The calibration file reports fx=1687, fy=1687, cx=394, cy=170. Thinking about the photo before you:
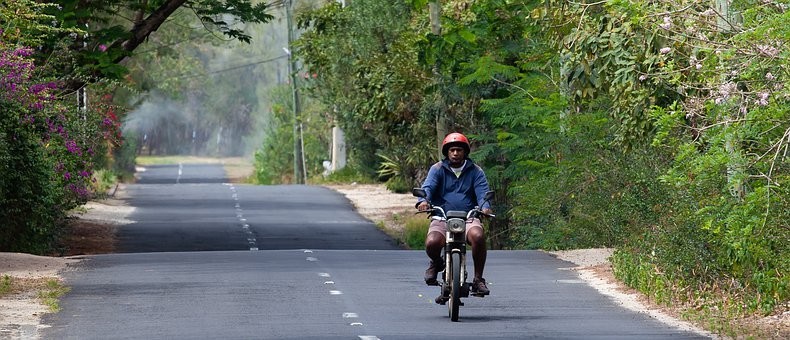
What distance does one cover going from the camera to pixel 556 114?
3262 cm

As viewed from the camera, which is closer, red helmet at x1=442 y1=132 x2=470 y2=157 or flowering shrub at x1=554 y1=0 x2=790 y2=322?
flowering shrub at x1=554 y1=0 x2=790 y2=322

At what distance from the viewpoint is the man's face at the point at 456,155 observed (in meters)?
16.1

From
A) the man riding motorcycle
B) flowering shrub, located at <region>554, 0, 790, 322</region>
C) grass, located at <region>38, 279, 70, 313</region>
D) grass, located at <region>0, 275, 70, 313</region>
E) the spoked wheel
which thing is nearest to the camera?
flowering shrub, located at <region>554, 0, 790, 322</region>

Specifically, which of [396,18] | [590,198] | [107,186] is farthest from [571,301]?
[107,186]

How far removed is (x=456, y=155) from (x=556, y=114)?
660 inches

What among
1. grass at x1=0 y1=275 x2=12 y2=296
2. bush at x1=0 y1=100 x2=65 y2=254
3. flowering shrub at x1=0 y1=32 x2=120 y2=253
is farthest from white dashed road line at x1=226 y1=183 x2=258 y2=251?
grass at x1=0 y1=275 x2=12 y2=296

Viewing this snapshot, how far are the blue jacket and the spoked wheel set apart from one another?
2.39ft

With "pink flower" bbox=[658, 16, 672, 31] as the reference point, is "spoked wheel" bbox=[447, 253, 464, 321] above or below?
below

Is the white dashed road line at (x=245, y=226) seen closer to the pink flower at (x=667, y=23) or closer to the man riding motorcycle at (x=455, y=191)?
the man riding motorcycle at (x=455, y=191)

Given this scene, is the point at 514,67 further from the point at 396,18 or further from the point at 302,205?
the point at 302,205

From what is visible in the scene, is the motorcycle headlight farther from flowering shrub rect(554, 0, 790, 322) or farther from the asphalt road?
flowering shrub rect(554, 0, 790, 322)

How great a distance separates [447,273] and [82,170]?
18.4 meters

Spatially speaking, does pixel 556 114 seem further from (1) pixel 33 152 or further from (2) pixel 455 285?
(2) pixel 455 285

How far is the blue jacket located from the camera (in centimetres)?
1609
